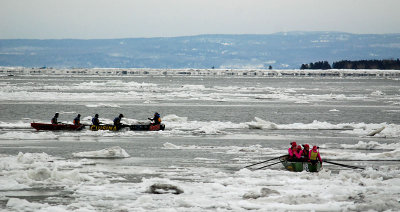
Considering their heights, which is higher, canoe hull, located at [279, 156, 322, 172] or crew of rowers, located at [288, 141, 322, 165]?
crew of rowers, located at [288, 141, 322, 165]

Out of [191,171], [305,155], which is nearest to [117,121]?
[191,171]

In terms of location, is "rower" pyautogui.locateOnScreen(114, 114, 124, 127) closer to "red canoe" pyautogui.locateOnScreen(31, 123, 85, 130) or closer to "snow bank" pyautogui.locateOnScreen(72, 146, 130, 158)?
"red canoe" pyautogui.locateOnScreen(31, 123, 85, 130)

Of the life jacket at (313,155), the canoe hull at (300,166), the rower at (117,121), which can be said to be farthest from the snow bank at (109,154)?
the rower at (117,121)

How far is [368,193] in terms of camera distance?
50.4ft

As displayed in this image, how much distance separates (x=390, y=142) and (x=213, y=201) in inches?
606

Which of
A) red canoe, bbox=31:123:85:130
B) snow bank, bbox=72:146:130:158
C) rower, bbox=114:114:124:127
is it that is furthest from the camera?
red canoe, bbox=31:123:85:130

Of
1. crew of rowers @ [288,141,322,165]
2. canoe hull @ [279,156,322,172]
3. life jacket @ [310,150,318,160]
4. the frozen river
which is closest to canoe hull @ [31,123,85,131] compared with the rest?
the frozen river

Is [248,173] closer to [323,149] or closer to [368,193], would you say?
[368,193]

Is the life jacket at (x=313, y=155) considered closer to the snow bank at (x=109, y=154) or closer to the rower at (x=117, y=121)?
the snow bank at (x=109, y=154)

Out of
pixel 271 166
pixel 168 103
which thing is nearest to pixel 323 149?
pixel 271 166

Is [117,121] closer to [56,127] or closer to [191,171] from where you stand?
[56,127]

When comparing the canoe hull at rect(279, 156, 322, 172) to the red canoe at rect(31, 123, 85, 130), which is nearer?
the canoe hull at rect(279, 156, 322, 172)

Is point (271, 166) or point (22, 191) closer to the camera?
point (22, 191)

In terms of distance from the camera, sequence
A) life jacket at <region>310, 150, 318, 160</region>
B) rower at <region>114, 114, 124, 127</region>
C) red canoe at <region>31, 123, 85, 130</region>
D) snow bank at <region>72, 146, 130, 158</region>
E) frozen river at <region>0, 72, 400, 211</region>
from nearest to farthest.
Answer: frozen river at <region>0, 72, 400, 211</region>
life jacket at <region>310, 150, 318, 160</region>
snow bank at <region>72, 146, 130, 158</region>
rower at <region>114, 114, 124, 127</region>
red canoe at <region>31, 123, 85, 130</region>
